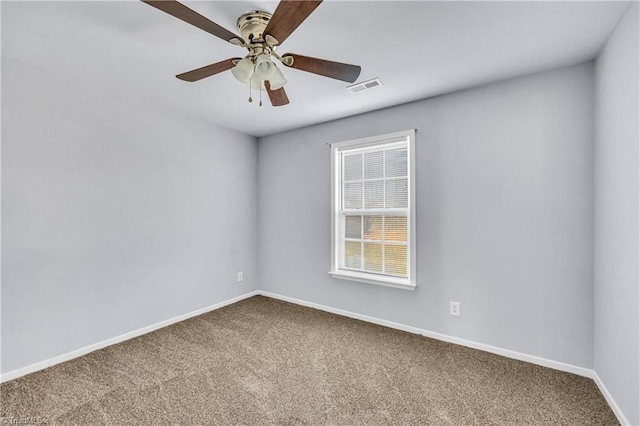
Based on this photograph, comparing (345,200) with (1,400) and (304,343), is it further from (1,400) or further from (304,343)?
(1,400)

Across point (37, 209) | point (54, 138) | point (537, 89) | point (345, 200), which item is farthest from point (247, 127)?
point (537, 89)

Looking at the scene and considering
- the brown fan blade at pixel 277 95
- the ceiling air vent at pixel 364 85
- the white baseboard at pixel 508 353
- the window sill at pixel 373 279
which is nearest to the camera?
the white baseboard at pixel 508 353

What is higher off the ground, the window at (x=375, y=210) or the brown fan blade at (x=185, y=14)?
the brown fan blade at (x=185, y=14)

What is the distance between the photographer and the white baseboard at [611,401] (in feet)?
5.47

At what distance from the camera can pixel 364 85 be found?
2586 mm

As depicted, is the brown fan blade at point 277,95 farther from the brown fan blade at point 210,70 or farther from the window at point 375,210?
the window at point 375,210

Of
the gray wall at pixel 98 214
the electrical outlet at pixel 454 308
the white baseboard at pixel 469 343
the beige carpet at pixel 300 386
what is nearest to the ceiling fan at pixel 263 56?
the gray wall at pixel 98 214

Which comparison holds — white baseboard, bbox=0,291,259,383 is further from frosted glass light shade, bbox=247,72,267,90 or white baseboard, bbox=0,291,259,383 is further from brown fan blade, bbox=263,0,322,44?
brown fan blade, bbox=263,0,322,44

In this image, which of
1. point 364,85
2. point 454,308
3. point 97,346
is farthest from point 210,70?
point 454,308

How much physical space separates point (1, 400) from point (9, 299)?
2.22 feet

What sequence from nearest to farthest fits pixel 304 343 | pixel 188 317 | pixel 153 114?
pixel 304 343 → pixel 153 114 → pixel 188 317

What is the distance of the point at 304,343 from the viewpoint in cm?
276

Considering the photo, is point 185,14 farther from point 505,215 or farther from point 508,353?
point 508,353

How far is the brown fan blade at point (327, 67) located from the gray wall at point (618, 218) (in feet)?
5.03
